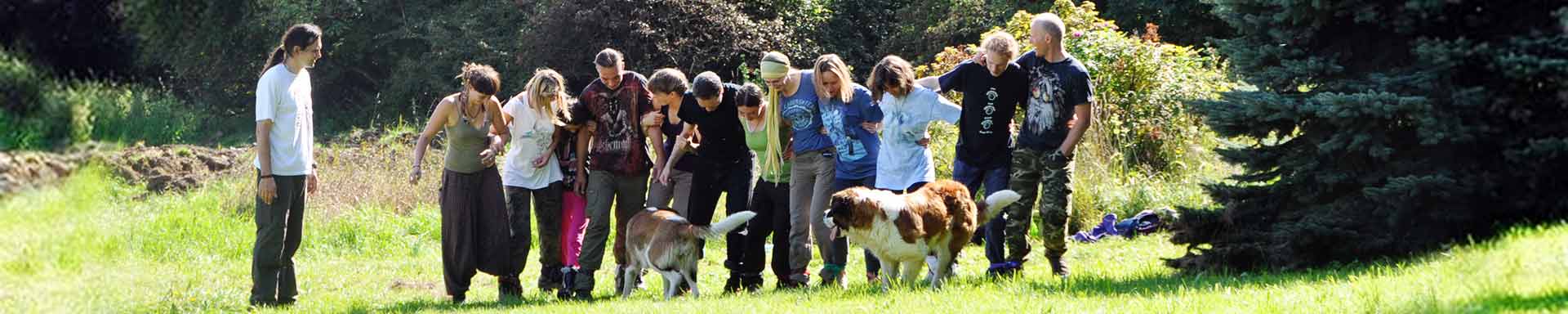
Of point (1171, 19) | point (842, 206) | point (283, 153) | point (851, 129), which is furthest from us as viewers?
point (1171, 19)

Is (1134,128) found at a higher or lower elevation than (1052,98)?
lower

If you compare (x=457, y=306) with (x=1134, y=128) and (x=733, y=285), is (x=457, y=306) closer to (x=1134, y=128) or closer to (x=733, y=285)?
(x=733, y=285)

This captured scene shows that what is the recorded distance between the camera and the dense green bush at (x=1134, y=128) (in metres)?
12.5

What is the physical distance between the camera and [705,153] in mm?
8602

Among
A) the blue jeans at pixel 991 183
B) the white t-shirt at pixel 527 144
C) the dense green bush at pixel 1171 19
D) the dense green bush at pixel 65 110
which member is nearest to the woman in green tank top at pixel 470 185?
the white t-shirt at pixel 527 144

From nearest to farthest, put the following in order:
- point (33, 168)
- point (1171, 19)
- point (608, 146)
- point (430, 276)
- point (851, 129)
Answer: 1. point (33, 168)
2. point (851, 129)
3. point (608, 146)
4. point (430, 276)
5. point (1171, 19)

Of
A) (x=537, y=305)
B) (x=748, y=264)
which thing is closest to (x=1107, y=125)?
(x=748, y=264)

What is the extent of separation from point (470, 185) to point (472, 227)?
0.85ft

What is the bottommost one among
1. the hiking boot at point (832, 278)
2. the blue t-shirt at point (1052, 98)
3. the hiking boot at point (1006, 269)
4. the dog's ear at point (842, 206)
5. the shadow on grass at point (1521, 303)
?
the hiking boot at point (832, 278)

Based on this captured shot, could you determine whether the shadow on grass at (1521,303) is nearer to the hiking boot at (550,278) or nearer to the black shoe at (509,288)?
the hiking boot at (550,278)

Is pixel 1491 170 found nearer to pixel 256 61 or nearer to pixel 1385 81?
pixel 1385 81

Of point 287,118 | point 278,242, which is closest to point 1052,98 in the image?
point 287,118

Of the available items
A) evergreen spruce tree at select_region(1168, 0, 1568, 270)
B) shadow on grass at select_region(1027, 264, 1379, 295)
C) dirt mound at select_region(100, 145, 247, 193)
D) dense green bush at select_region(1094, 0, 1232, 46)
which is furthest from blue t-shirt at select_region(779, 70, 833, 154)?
dense green bush at select_region(1094, 0, 1232, 46)

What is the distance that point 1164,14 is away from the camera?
1080 inches
